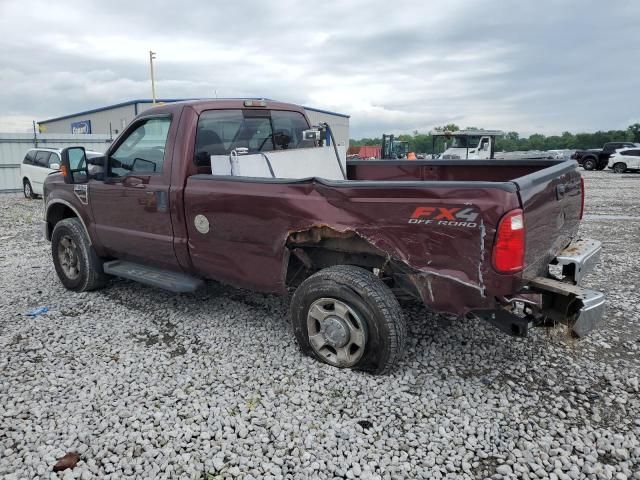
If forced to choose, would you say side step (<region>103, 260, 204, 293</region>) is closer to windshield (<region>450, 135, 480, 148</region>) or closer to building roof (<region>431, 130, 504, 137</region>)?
building roof (<region>431, 130, 504, 137</region>)

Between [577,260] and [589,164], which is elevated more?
[589,164]

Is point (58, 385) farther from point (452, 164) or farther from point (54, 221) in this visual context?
point (452, 164)

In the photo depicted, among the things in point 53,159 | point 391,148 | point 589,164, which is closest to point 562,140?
point 589,164

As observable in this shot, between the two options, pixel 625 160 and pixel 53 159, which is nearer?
pixel 53 159

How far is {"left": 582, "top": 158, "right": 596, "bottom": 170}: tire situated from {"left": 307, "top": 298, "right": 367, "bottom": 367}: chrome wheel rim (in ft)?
102

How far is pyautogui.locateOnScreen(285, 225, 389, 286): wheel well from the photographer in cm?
326

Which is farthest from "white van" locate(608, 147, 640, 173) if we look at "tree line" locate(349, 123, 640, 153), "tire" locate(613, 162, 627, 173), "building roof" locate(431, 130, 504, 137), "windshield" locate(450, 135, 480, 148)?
"tree line" locate(349, 123, 640, 153)

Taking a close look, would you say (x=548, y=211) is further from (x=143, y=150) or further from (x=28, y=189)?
(x=28, y=189)

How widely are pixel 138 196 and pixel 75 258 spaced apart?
1.58 meters

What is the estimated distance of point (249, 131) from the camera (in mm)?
4523

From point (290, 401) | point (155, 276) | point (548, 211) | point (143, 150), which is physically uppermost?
point (143, 150)

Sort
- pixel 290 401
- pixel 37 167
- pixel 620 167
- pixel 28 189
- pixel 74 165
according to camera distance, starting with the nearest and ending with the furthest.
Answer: pixel 290 401
pixel 74 165
pixel 37 167
pixel 28 189
pixel 620 167

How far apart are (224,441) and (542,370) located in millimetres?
2301

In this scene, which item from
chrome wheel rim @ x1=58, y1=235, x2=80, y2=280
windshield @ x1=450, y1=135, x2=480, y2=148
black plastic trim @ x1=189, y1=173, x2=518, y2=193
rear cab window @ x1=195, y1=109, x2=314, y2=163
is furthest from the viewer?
windshield @ x1=450, y1=135, x2=480, y2=148
